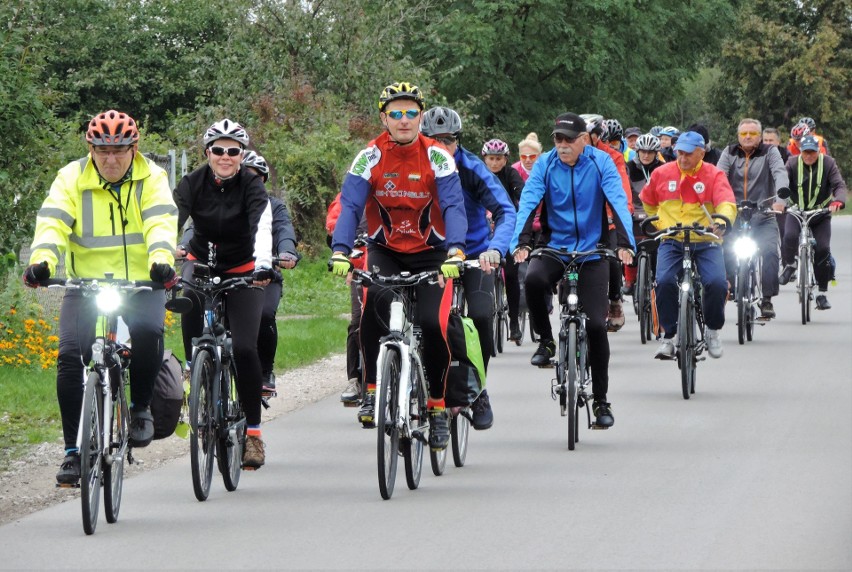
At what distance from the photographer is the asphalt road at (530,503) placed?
284 inches

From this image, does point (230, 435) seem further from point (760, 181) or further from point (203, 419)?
point (760, 181)

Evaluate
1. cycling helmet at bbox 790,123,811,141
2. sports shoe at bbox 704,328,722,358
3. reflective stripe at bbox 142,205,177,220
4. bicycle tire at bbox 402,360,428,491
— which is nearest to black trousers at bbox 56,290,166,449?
reflective stripe at bbox 142,205,177,220

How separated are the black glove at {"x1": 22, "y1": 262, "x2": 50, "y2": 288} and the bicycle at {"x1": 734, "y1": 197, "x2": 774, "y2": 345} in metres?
10.2

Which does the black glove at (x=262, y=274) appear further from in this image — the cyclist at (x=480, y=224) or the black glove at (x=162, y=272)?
the cyclist at (x=480, y=224)

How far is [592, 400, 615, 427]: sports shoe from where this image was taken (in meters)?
10.5

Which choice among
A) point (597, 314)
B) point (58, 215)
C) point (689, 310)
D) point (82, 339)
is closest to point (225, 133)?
point (58, 215)

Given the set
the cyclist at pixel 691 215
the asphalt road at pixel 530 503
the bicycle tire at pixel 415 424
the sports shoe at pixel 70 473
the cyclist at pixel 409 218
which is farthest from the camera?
the cyclist at pixel 691 215

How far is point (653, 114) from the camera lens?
50750mm

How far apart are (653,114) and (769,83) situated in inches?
1044

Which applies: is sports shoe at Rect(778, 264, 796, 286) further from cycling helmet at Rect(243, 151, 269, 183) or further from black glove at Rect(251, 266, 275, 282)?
black glove at Rect(251, 266, 275, 282)

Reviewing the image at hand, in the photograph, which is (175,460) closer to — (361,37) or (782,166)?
(782,166)

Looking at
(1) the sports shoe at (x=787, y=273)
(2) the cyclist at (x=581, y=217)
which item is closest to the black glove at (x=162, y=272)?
(2) the cyclist at (x=581, y=217)

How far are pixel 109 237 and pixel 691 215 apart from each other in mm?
6549

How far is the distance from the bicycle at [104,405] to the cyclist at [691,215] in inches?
242
